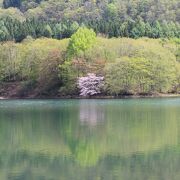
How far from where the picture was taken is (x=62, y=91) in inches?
3307

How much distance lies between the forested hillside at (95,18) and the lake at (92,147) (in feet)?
200

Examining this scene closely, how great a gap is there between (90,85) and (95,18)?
73257mm

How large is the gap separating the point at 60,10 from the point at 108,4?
23.1 meters

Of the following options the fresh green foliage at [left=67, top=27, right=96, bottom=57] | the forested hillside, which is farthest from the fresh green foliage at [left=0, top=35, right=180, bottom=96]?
the forested hillside

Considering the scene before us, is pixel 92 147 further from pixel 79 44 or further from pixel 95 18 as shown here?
pixel 95 18

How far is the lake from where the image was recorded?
→ 21.8 m

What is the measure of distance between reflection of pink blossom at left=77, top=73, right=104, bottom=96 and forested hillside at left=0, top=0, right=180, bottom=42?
2230 cm

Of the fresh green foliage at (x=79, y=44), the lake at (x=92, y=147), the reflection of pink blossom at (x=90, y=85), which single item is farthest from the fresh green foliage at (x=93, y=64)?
the lake at (x=92, y=147)

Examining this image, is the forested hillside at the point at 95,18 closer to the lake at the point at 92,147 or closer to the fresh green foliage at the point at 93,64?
the fresh green foliage at the point at 93,64

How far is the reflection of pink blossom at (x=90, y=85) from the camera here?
81.2m

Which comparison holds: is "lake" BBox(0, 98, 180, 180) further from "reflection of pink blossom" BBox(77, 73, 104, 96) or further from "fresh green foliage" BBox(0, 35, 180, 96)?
"reflection of pink blossom" BBox(77, 73, 104, 96)

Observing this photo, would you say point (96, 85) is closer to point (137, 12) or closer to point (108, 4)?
point (137, 12)

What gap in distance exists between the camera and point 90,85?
265ft

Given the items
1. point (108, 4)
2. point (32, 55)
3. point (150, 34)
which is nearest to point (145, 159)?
point (32, 55)
